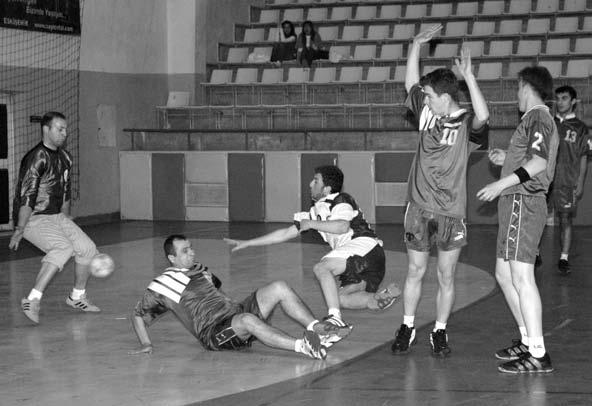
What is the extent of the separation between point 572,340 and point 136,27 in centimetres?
1437

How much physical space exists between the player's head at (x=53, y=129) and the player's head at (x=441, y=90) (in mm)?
3615

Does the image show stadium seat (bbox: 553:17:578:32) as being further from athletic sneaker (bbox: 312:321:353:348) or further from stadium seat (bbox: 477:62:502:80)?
athletic sneaker (bbox: 312:321:353:348)

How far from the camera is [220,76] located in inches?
838

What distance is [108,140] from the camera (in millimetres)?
19156

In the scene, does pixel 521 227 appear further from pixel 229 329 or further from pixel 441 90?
pixel 229 329

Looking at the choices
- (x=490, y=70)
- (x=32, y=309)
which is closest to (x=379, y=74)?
(x=490, y=70)

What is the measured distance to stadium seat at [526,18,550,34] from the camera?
20.7m

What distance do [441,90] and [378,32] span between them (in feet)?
50.4

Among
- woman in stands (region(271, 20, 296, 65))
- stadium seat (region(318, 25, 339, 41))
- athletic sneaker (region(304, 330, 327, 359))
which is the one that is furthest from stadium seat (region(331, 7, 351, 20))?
athletic sneaker (region(304, 330, 327, 359))

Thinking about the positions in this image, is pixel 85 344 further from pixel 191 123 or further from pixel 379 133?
pixel 191 123

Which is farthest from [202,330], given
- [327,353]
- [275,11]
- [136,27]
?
[275,11]

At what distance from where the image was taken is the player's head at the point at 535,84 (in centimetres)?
660

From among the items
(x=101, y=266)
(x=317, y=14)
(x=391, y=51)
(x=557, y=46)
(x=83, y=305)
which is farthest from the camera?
(x=317, y=14)

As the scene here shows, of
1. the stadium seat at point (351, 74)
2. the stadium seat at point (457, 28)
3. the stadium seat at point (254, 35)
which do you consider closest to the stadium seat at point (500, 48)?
the stadium seat at point (457, 28)
